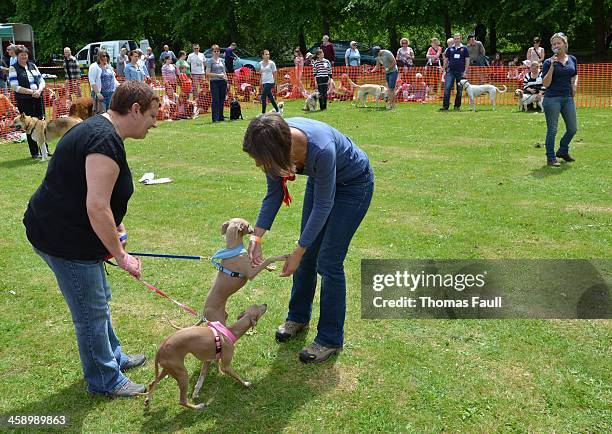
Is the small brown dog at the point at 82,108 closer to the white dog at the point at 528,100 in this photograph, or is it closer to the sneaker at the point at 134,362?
the sneaker at the point at 134,362

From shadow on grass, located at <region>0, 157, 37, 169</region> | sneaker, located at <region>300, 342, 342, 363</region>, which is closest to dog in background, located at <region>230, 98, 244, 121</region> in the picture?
shadow on grass, located at <region>0, 157, 37, 169</region>

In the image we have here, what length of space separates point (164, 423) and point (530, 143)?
9.62 meters

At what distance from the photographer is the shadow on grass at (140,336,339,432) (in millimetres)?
3383

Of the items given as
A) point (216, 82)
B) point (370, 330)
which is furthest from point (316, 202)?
point (216, 82)

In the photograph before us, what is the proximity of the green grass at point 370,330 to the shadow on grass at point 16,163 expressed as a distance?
1007 millimetres

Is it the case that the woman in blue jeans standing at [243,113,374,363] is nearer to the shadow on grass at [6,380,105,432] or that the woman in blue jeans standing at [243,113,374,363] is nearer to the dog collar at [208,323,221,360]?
the dog collar at [208,323,221,360]

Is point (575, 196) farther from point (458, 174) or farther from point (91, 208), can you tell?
point (91, 208)

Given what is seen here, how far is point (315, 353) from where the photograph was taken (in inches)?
157

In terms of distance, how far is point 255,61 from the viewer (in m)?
28.4

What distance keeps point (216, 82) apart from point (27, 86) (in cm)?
539

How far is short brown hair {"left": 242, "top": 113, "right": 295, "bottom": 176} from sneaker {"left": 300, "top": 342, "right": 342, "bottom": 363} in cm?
144

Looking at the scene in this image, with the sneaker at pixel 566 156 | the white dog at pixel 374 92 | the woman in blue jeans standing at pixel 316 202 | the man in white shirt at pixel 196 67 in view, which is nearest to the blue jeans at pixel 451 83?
the white dog at pixel 374 92

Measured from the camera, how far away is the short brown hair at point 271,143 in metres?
3.04

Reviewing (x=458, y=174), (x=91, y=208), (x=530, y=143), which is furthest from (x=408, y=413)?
(x=530, y=143)
